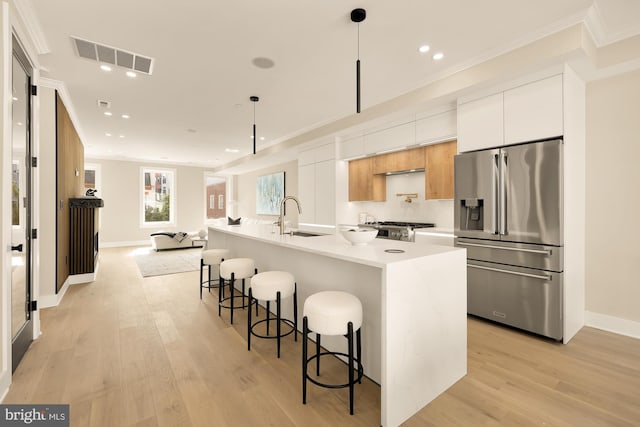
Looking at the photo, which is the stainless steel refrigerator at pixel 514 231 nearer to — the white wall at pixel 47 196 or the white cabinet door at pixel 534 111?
the white cabinet door at pixel 534 111

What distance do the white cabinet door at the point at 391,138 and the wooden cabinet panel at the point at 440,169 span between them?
312 millimetres

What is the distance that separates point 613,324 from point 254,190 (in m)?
9.36

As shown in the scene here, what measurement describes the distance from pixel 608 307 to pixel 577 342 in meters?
0.61

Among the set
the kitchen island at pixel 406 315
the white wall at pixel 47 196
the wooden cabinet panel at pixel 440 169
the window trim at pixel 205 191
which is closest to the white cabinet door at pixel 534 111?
the wooden cabinet panel at pixel 440 169

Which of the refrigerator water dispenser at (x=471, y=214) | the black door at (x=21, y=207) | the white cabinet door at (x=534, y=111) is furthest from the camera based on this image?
the refrigerator water dispenser at (x=471, y=214)

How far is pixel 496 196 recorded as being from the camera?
119 inches

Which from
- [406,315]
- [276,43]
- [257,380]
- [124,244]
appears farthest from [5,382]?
[124,244]

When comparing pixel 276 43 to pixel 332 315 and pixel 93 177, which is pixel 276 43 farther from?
pixel 93 177

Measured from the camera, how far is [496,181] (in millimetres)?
3016

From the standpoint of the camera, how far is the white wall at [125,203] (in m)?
8.98

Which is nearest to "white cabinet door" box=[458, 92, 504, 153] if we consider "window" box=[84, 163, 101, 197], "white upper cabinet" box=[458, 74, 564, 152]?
"white upper cabinet" box=[458, 74, 564, 152]

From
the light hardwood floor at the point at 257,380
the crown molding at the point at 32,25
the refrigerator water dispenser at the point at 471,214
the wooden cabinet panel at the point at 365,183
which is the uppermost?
the crown molding at the point at 32,25

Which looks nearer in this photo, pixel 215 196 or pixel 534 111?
pixel 534 111

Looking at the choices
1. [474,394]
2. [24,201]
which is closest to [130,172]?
[24,201]
